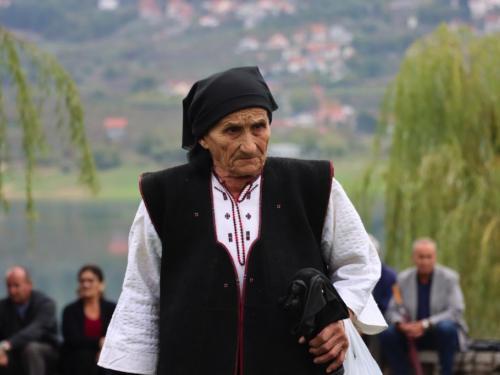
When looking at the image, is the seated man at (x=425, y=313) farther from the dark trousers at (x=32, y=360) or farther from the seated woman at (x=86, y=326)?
the dark trousers at (x=32, y=360)

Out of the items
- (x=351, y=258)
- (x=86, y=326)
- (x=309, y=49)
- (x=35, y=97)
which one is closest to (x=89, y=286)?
(x=86, y=326)

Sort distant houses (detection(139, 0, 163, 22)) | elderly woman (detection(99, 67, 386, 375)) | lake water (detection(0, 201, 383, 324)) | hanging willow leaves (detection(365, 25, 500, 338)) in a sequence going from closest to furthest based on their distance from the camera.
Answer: elderly woman (detection(99, 67, 386, 375)), hanging willow leaves (detection(365, 25, 500, 338)), lake water (detection(0, 201, 383, 324)), distant houses (detection(139, 0, 163, 22))

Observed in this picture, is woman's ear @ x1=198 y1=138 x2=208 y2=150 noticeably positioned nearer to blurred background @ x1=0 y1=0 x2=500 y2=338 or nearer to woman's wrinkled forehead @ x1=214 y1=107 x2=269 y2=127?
woman's wrinkled forehead @ x1=214 y1=107 x2=269 y2=127

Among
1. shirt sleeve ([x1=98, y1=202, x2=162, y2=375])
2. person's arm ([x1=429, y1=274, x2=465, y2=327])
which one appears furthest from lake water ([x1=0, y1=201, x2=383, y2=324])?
shirt sleeve ([x1=98, y1=202, x2=162, y2=375])

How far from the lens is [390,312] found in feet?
25.4

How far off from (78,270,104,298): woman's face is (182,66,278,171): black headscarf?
4.73m

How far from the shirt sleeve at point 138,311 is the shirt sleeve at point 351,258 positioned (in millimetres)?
526

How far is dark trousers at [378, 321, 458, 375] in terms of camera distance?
7621 millimetres

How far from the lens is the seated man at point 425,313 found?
766 cm

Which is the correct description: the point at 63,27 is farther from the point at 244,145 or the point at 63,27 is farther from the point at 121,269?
the point at 244,145

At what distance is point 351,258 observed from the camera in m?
2.97

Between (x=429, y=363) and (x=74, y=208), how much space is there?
31469 millimetres

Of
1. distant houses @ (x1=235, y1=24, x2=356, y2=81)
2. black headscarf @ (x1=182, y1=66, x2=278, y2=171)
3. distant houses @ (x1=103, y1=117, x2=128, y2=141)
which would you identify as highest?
distant houses @ (x1=235, y1=24, x2=356, y2=81)

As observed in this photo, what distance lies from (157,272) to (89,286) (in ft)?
15.2
